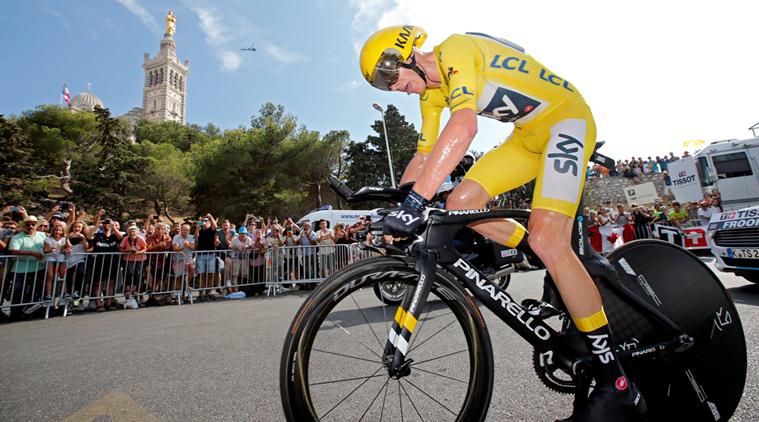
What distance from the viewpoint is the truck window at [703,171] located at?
43.3 feet

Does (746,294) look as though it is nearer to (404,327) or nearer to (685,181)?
(404,327)

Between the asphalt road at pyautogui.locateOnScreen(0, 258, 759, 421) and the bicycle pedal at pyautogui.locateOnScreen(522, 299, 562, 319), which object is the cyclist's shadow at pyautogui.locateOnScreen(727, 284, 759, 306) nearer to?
the asphalt road at pyautogui.locateOnScreen(0, 258, 759, 421)

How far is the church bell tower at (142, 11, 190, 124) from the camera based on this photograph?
13988cm

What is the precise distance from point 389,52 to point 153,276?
26.1 ft

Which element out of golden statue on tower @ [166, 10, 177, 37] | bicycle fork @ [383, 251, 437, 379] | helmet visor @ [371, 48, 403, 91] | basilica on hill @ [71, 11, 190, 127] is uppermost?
golden statue on tower @ [166, 10, 177, 37]

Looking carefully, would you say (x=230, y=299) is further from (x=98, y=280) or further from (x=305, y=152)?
(x=305, y=152)

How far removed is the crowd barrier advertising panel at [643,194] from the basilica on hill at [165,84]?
498ft

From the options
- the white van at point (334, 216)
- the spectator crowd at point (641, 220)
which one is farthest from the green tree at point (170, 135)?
the spectator crowd at point (641, 220)

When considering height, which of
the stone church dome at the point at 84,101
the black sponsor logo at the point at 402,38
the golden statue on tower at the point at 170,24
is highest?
the golden statue on tower at the point at 170,24

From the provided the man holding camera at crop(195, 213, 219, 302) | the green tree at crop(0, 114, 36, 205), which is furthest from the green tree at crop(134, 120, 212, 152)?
the man holding camera at crop(195, 213, 219, 302)

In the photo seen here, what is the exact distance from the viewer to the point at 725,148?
12.9 meters

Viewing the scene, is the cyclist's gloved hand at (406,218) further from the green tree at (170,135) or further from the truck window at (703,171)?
the green tree at (170,135)

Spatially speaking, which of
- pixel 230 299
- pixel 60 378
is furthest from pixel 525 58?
pixel 230 299

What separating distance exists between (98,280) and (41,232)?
133cm
